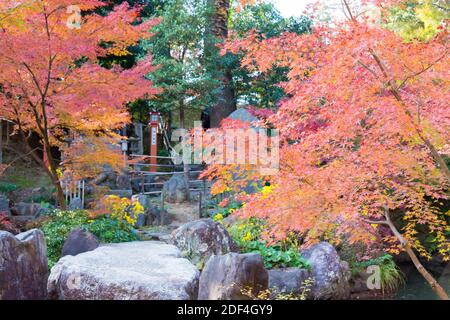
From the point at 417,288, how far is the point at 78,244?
5980 millimetres

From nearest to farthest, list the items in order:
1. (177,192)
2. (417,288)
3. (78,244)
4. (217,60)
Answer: (78,244), (417,288), (177,192), (217,60)

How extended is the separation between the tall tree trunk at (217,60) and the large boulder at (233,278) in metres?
8.57

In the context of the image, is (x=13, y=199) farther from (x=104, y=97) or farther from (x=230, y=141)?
(x=230, y=141)

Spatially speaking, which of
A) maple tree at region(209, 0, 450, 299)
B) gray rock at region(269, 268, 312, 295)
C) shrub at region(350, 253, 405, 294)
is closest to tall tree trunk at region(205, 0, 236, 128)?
shrub at region(350, 253, 405, 294)

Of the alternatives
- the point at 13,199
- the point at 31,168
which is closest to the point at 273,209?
the point at 13,199

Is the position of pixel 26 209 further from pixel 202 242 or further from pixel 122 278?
pixel 122 278

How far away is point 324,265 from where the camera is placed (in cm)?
656

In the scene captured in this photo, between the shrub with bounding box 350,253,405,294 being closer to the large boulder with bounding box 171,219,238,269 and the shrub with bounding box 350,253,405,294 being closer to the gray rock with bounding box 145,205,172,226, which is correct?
the large boulder with bounding box 171,219,238,269

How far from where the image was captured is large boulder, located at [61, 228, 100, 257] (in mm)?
6344

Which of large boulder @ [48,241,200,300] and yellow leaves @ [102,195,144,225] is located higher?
yellow leaves @ [102,195,144,225]

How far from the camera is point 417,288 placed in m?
8.20

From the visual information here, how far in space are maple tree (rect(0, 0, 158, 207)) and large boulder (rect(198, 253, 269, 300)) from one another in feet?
12.3

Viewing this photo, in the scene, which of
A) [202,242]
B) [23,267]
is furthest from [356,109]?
[23,267]

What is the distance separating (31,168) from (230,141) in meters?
9.95
